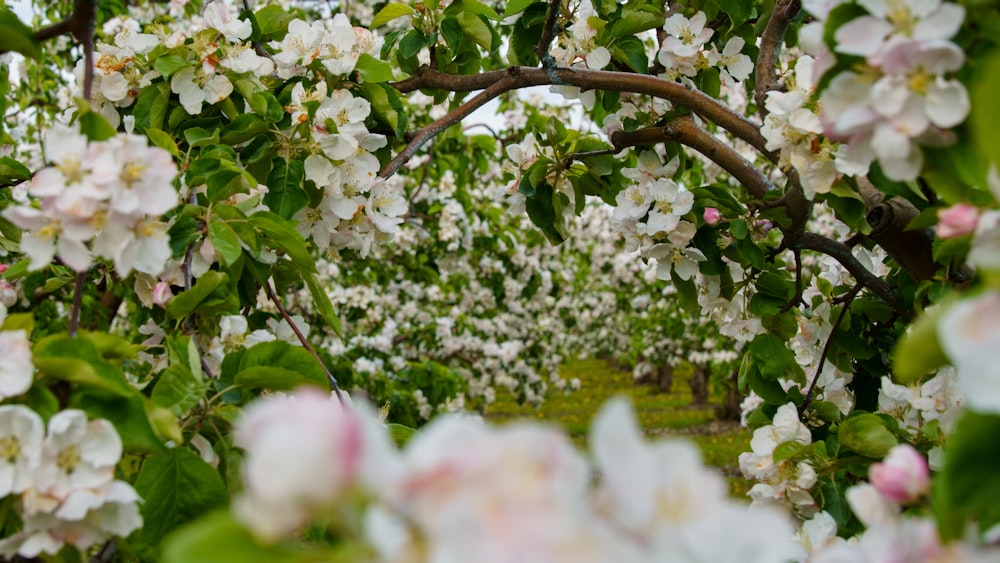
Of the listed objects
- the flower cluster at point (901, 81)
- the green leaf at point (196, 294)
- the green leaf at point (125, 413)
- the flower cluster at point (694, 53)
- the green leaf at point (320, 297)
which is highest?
the flower cluster at point (694, 53)

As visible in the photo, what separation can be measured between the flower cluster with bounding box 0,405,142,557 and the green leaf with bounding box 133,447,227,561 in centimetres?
16

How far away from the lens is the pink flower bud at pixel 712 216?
1.80 meters

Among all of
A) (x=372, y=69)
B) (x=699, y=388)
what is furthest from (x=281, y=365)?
(x=699, y=388)

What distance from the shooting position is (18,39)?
106 centimetres

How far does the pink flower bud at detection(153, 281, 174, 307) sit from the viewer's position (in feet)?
4.81

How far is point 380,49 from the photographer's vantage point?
2072 mm

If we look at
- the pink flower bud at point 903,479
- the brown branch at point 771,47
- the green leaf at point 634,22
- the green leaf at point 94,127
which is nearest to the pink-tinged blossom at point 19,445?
the green leaf at point 94,127

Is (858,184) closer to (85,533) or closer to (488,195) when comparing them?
(85,533)

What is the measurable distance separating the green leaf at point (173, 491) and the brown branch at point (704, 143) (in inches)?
46.9

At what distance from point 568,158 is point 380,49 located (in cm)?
52

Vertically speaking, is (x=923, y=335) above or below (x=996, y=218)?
below

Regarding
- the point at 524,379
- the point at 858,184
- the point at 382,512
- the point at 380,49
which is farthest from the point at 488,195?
the point at 382,512

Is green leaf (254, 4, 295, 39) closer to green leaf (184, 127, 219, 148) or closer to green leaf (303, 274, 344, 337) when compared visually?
green leaf (184, 127, 219, 148)

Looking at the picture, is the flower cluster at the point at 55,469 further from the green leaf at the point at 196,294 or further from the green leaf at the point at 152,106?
the green leaf at the point at 152,106
